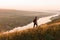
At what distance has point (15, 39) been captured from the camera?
2739 cm

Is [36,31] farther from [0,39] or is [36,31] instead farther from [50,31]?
[0,39]

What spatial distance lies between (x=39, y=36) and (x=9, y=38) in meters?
3.39

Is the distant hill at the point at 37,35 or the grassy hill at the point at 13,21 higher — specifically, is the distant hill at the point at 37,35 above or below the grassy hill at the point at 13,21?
above

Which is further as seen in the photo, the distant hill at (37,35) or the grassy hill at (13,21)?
the grassy hill at (13,21)

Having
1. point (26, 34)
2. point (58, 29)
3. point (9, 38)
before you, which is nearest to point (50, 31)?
point (58, 29)

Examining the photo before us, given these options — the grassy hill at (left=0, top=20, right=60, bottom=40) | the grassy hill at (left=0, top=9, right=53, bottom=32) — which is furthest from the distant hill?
the grassy hill at (left=0, top=9, right=53, bottom=32)

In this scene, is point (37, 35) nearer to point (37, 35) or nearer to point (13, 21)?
point (37, 35)

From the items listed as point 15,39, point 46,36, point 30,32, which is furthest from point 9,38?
point 46,36

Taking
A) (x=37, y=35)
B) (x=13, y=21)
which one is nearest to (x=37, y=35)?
(x=37, y=35)

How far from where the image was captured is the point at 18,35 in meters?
27.7

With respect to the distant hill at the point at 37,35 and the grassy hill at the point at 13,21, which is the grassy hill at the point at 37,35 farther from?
the grassy hill at the point at 13,21

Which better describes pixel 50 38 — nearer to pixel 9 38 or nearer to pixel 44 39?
pixel 44 39

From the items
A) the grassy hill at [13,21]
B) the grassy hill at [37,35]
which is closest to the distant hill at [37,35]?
the grassy hill at [37,35]

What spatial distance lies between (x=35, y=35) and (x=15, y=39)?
2.30 metres
